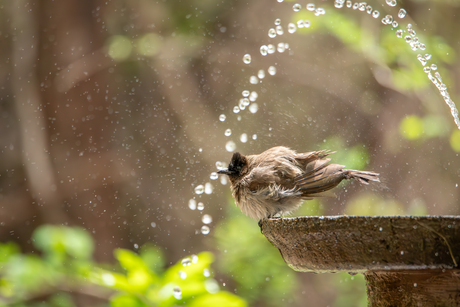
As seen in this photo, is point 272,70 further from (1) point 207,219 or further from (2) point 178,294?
(2) point 178,294

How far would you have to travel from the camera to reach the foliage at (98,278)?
8.65 feet

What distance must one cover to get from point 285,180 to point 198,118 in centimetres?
355

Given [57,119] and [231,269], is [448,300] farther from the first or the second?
[57,119]

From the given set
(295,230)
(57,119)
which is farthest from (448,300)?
(57,119)

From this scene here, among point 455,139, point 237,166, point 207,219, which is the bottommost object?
point 237,166

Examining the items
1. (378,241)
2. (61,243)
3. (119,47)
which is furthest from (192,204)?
(378,241)

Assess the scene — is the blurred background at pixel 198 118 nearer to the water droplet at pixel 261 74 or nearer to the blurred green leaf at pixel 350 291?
the blurred green leaf at pixel 350 291

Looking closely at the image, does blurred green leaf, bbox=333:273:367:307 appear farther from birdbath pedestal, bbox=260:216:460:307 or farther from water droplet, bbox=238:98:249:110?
birdbath pedestal, bbox=260:216:460:307

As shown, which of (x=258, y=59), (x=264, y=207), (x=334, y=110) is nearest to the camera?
(x=264, y=207)

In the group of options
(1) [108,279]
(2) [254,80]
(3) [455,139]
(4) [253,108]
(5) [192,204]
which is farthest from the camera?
(5) [192,204]

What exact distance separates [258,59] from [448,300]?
14.3 feet

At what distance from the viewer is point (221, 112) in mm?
5727

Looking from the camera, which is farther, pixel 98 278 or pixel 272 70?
pixel 272 70

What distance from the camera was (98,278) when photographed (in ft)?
8.91
